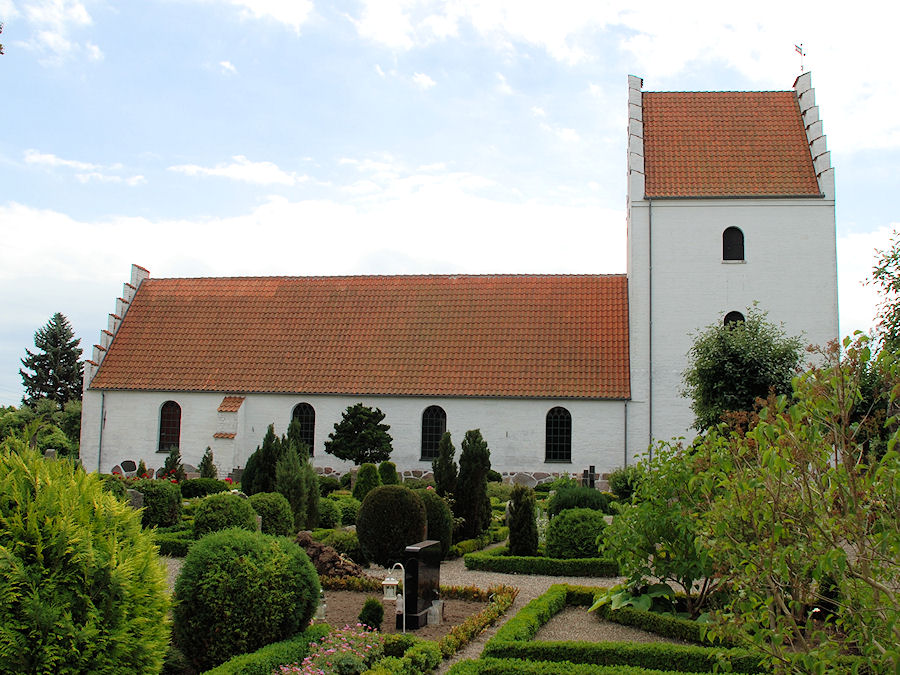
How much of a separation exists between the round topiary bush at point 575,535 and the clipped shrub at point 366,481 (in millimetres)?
6192

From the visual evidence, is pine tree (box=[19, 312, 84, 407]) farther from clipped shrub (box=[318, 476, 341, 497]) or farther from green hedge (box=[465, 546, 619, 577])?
green hedge (box=[465, 546, 619, 577])

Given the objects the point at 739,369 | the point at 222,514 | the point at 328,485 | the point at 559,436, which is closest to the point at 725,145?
the point at 739,369

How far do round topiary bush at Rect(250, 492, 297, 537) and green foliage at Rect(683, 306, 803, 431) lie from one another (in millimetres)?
9356

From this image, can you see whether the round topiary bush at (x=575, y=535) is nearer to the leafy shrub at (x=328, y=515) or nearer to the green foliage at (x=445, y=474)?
the green foliage at (x=445, y=474)

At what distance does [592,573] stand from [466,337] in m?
12.3

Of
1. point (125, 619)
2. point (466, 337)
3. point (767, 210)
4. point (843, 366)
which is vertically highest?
point (767, 210)

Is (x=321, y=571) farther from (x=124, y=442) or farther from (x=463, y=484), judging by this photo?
(x=124, y=442)

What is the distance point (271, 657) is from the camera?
6691mm

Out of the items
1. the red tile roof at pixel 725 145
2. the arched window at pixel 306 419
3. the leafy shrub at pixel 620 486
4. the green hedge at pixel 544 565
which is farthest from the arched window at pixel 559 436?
the green hedge at pixel 544 565

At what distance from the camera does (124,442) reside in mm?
23625

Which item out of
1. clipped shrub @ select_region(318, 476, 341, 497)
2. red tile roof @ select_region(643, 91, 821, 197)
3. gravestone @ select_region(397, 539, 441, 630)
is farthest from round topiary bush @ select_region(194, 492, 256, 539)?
red tile roof @ select_region(643, 91, 821, 197)

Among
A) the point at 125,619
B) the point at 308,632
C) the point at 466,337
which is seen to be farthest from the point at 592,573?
the point at 466,337

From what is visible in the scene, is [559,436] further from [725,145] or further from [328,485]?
[725,145]

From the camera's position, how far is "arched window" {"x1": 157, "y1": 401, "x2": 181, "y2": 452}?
2347 centimetres
